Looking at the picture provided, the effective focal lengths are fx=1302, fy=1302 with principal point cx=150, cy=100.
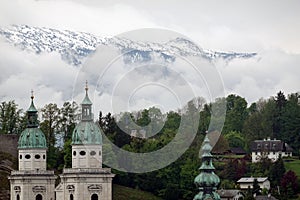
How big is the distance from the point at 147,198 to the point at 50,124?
595 inches

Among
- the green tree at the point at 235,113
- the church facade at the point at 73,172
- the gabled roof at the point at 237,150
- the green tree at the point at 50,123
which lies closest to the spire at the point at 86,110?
the church facade at the point at 73,172

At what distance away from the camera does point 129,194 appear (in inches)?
5630

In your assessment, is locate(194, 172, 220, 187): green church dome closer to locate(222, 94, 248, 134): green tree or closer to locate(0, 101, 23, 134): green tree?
locate(0, 101, 23, 134): green tree

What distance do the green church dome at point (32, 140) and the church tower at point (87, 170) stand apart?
18.7 ft

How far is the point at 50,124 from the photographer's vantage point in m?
150

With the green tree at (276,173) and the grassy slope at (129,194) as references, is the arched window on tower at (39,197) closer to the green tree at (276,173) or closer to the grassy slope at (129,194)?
the grassy slope at (129,194)

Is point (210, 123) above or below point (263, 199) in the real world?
above

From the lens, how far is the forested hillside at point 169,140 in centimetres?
14638

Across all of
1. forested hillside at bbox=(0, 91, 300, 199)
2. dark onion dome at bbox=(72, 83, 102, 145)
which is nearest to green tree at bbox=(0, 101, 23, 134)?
forested hillside at bbox=(0, 91, 300, 199)

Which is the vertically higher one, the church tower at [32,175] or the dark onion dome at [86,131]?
the dark onion dome at [86,131]

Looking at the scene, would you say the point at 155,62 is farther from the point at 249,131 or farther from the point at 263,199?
the point at 249,131

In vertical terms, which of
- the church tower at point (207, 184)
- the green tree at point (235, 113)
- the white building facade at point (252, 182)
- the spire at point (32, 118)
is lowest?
the church tower at point (207, 184)

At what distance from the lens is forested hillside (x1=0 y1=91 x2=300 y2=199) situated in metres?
146

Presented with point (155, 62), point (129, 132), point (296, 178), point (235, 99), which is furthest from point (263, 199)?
point (235, 99)
